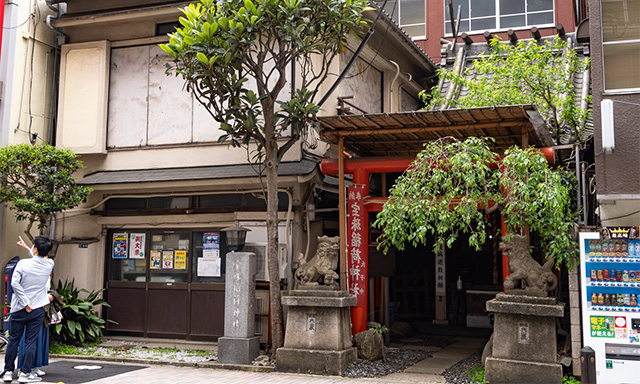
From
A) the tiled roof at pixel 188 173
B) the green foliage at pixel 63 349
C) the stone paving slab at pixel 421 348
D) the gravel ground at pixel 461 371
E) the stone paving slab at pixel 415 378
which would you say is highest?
the tiled roof at pixel 188 173

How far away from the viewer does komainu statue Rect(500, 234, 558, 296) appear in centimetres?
978

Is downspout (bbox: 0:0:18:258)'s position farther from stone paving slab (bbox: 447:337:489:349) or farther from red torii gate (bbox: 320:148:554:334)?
stone paving slab (bbox: 447:337:489:349)

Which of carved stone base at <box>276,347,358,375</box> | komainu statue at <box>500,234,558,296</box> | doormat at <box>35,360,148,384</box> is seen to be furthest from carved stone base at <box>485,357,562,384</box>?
doormat at <box>35,360,148,384</box>

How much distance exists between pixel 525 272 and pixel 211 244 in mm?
7147

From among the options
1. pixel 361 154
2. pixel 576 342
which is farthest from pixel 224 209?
pixel 576 342

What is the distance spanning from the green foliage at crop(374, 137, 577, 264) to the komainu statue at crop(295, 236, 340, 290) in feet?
4.93

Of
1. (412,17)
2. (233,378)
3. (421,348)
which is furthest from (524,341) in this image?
(412,17)

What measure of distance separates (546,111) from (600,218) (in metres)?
3.15

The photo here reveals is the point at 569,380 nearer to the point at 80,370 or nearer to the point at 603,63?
the point at 603,63

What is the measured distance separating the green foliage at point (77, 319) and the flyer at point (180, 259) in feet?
6.21

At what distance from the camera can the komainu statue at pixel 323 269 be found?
36.9 ft

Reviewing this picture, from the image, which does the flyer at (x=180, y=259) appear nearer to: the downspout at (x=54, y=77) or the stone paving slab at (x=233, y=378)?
the stone paving slab at (x=233, y=378)

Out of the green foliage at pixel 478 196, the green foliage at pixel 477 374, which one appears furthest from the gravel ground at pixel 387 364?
the green foliage at pixel 478 196

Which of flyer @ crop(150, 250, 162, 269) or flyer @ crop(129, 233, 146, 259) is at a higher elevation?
flyer @ crop(129, 233, 146, 259)
